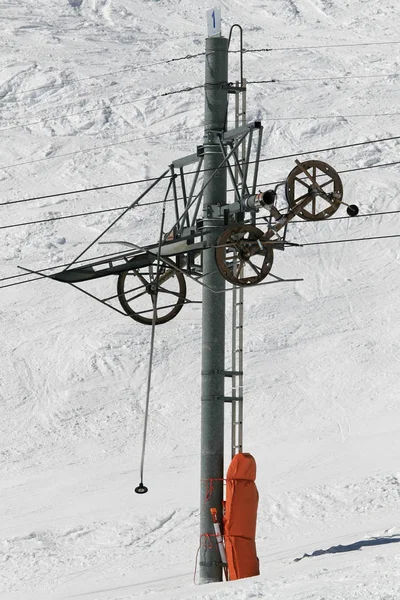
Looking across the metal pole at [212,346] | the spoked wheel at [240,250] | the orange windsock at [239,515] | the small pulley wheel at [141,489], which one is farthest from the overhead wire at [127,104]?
the small pulley wheel at [141,489]

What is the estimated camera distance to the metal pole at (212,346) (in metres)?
15.9

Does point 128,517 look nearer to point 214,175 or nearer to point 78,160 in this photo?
point 214,175

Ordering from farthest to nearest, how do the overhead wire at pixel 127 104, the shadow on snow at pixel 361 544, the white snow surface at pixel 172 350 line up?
1. the overhead wire at pixel 127 104
2. the white snow surface at pixel 172 350
3. the shadow on snow at pixel 361 544

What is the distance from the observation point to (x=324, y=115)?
1971 inches

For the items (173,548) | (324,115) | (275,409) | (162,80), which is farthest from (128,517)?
(162,80)

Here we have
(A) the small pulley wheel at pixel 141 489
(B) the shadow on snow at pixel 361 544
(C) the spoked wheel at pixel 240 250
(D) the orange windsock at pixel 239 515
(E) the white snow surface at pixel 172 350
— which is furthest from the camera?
(E) the white snow surface at pixel 172 350

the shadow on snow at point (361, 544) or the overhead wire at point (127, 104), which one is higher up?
the overhead wire at point (127, 104)

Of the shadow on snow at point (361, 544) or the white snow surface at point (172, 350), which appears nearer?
the shadow on snow at point (361, 544)

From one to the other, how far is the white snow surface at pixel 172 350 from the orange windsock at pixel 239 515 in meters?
0.55

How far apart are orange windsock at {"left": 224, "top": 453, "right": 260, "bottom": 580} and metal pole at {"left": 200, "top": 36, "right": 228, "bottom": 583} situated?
6.6 inches

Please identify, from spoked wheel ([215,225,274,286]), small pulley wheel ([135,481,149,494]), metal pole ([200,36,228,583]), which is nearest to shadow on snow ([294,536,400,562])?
metal pole ([200,36,228,583])

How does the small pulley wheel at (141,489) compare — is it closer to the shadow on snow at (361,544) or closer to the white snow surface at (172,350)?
the white snow surface at (172,350)

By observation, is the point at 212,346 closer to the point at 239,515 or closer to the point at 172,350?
the point at 239,515

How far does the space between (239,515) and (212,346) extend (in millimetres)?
2159
